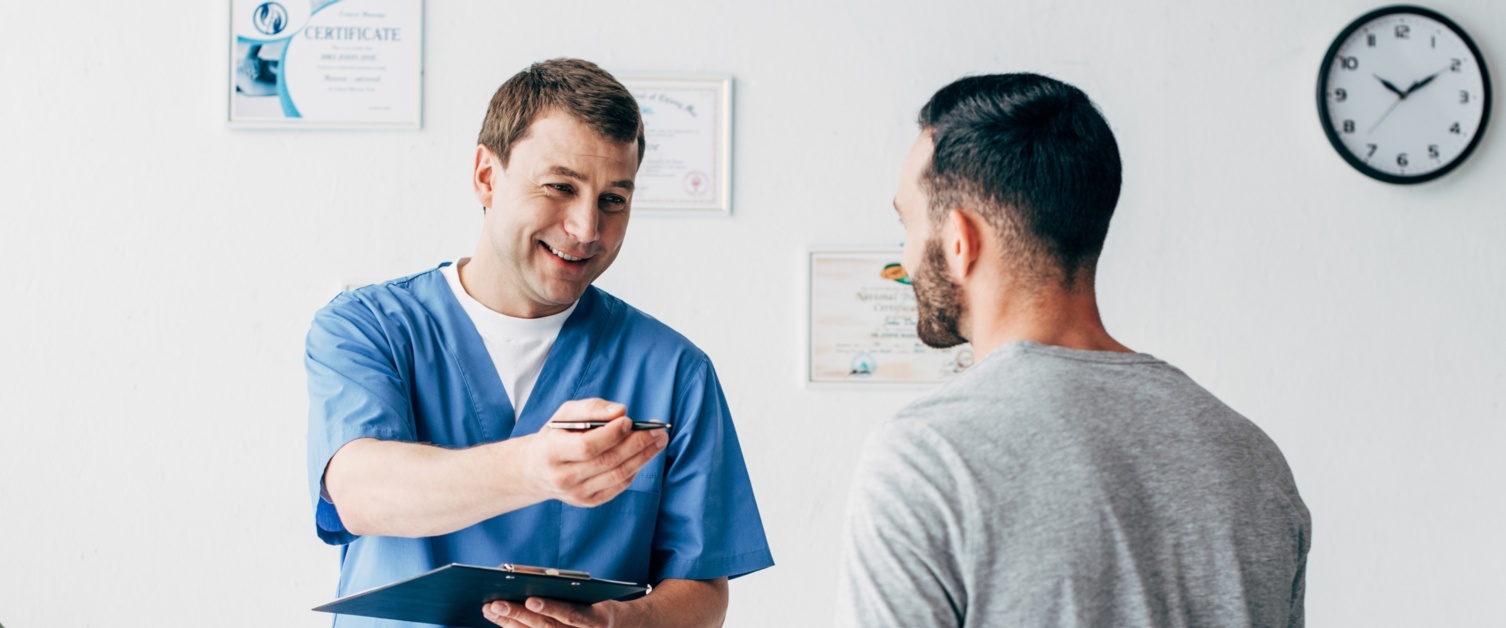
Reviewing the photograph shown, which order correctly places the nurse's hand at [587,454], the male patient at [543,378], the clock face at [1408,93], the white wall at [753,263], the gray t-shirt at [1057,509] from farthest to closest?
the clock face at [1408,93]
the white wall at [753,263]
the male patient at [543,378]
the nurse's hand at [587,454]
the gray t-shirt at [1057,509]

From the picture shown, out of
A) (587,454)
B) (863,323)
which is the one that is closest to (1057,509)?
(587,454)

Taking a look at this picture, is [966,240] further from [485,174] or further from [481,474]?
[485,174]

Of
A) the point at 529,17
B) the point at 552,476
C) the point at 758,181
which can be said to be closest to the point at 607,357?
the point at 552,476

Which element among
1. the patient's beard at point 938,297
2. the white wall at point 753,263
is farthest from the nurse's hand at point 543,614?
the white wall at point 753,263

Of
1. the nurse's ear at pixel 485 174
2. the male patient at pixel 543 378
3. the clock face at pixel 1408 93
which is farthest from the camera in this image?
the clock face at pixel 1408 93

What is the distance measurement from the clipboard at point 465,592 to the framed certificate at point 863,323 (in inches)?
42.6

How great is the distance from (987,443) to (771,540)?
54.6 inches

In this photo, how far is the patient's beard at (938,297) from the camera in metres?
0.98

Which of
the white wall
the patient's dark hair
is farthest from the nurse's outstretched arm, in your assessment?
the white wall

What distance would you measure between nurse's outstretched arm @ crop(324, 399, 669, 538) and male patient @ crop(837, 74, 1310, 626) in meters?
0.21

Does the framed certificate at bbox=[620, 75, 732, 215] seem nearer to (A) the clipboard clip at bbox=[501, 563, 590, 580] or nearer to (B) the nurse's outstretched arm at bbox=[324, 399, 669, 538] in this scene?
(B) the nurse's outstretched arm at bbox=[324, 399, 669, 538]

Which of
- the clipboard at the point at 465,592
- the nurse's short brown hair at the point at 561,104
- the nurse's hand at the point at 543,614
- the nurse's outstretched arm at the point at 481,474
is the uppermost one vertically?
the nurse's short brown hair at the point at 561,104

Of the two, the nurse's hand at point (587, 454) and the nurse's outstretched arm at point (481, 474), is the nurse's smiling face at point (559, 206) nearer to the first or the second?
the nurse's outstretched arm at point (481, 474)

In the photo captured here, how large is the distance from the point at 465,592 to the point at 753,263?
47.1 inches
